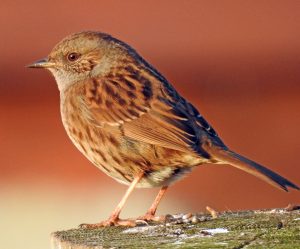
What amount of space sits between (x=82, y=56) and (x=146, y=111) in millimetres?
973

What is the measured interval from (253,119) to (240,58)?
0.89m

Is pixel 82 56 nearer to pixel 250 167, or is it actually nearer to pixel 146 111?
pixel 146 111

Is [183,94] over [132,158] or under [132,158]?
over

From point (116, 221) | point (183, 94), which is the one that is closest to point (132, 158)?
point (116, 221)

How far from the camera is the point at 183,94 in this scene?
12.8m

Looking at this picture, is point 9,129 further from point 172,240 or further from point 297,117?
point 172,240

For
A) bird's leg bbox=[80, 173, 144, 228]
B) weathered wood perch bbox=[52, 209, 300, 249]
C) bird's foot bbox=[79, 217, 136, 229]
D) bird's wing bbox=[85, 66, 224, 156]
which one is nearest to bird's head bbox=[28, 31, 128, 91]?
bird's wing bbox=[85, 66, 224, 156]

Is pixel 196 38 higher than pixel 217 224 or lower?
higher

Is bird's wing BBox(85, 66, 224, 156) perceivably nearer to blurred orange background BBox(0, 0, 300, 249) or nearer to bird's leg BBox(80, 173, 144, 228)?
bird's leg BBox(80, 173, 144, 228)

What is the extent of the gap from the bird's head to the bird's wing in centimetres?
29

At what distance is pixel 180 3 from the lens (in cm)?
1453

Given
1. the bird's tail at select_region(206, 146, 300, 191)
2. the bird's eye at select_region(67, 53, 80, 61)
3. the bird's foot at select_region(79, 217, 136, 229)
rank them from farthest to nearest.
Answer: the bird's eye at select_region(67, 53, 80, 61) → the bird's tail at select_region(206, 146, 300, 191) → the bird's foot at select_region(79, 217, 136, 229)

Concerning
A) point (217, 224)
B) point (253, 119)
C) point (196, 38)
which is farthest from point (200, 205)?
point (217, 224)

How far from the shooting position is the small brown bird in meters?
7.00
